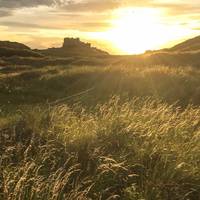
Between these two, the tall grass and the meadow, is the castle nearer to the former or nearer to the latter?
the meadow

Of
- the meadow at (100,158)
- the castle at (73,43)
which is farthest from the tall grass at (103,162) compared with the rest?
the castle at (73,43)

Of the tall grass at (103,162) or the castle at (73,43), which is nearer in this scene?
the tall grass at (103,162)

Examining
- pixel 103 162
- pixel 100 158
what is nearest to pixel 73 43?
pixel 100 158

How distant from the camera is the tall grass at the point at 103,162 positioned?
265 inches

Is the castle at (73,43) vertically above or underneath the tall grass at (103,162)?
underneath

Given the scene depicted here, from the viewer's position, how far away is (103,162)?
789 centimetres

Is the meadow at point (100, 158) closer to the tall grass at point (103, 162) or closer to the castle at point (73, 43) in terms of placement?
the tall grass at point (103, 162)

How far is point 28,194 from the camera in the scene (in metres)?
6.55

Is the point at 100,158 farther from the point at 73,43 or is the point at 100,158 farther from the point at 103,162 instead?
the point at 73,43

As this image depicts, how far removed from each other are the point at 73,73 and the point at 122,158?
2402 cm

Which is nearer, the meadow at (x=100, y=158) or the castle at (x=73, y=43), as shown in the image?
the meadow at (x=100, y=158)

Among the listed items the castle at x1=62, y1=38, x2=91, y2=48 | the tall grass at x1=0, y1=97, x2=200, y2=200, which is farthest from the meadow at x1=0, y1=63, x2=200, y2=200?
the castle at x1=62, y1=38, x2=91, y2=48

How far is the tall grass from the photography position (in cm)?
673

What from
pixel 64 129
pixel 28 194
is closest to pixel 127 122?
pixel 64 129
